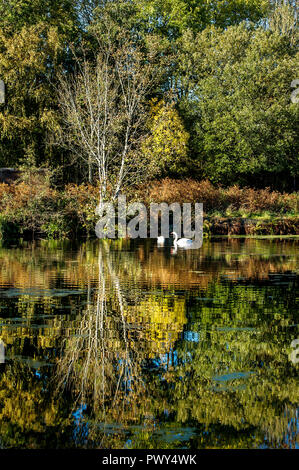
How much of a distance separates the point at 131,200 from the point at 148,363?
21.6 m

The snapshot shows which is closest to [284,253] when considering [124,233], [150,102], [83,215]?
[124,233]

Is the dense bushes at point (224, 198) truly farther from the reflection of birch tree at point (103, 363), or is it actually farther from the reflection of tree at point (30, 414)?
the reflection of tree at point (30, 414)

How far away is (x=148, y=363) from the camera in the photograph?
5520 millimetres

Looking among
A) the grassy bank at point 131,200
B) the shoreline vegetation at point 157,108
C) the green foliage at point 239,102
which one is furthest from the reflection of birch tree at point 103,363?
the green foliage at point 239,102

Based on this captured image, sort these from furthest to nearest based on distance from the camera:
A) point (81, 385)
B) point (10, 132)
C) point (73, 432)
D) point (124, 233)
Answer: point (10, 132), point (124, 233), point (81, 385), point (73, 432)

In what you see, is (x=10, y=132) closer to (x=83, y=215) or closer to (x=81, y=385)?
(x=83, y=215)

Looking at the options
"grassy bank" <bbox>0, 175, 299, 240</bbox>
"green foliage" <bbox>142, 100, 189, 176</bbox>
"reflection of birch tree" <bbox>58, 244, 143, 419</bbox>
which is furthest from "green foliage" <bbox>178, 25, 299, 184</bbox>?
"reflection of birch tree" <bbox>58, 244, 143, 419</bbox>

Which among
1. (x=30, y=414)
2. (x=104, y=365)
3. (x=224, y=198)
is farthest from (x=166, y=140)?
(x=30, y=414)

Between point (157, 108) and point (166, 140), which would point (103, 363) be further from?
point (157, 108)

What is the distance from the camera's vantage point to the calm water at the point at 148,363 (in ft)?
13.2

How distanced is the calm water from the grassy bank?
13.4 meters

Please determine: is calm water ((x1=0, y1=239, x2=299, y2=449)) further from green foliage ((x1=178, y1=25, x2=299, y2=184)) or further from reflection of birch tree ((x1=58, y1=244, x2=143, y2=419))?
green foliage ((x1=178, y1=25, x2=299, y2=184))
